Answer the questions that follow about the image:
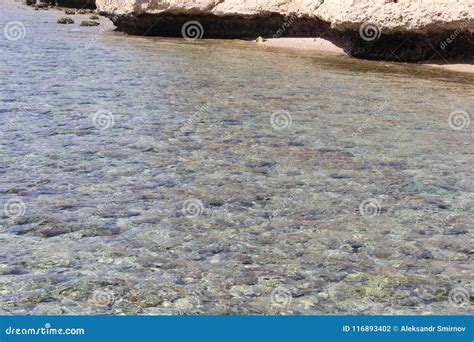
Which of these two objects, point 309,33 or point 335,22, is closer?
point 335,22

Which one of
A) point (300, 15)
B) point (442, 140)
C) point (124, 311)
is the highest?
point (300, 15)

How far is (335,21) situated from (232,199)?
66.7ft

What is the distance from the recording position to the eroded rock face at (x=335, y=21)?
81.3 ft

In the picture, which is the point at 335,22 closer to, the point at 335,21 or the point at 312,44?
the point at 335,21

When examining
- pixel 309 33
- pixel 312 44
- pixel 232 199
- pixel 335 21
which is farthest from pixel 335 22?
pixel 232 199

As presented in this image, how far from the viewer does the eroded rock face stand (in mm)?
24781

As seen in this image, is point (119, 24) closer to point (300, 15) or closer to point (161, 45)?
point (161, 45)

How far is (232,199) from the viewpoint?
9391 millimetres

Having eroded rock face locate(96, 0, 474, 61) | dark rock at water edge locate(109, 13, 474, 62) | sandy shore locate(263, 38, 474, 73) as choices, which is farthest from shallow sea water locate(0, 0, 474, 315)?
sandy shore locate(263, 38, 474, 73)

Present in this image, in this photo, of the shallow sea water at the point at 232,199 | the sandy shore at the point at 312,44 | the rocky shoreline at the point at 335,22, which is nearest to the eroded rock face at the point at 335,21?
the rocky shoreline at the point at 335,22

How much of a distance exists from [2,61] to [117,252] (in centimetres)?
1727

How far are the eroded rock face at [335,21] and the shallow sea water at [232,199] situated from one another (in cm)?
653

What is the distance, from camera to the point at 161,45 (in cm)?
3173

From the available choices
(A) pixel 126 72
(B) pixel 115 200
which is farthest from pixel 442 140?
(A) pixel 126 72
